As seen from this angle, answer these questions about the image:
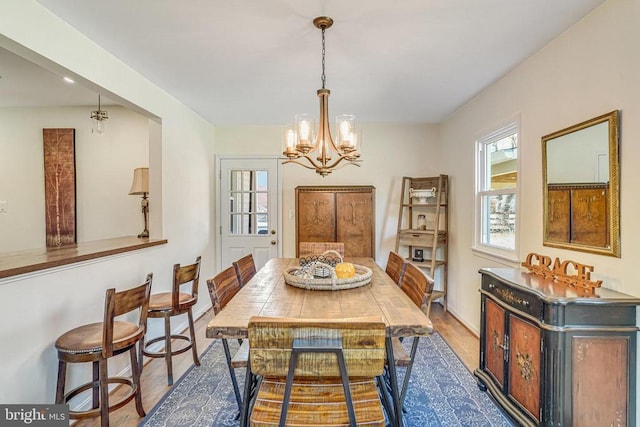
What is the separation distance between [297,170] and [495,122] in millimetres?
2476

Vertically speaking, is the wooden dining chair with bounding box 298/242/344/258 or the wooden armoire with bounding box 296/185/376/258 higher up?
the wooden armoire with bounding box 296/185/376/258

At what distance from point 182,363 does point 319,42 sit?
2.74 meters

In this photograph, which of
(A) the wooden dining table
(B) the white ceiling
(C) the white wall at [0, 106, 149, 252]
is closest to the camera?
(A) the wooden dining table

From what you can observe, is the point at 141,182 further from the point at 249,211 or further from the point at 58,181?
the point at 249,211

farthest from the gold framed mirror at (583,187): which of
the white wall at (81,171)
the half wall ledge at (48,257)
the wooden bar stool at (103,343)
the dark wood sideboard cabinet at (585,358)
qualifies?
the white wall at (81,171)

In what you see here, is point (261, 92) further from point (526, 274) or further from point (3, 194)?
Answer: point (3, 194)

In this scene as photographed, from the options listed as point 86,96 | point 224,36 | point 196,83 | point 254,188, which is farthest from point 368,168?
point 86,96

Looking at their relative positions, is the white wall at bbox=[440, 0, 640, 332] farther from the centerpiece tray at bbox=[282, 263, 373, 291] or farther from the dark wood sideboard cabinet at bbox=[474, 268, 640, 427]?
the centerpiece tray at bbox=[282, 263, 373, 291]

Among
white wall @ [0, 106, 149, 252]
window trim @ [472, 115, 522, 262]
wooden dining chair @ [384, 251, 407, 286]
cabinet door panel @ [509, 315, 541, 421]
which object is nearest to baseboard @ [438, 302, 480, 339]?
window trim @ [472, 115, 522, 262]

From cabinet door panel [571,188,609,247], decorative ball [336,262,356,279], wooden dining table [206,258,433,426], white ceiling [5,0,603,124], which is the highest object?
white ceiling [5,0,603,124]

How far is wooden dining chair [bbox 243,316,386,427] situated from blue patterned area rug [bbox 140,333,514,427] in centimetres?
97

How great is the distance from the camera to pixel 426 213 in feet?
14.8

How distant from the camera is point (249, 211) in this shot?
4621 millimetres

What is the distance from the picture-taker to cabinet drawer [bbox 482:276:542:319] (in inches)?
69.9
